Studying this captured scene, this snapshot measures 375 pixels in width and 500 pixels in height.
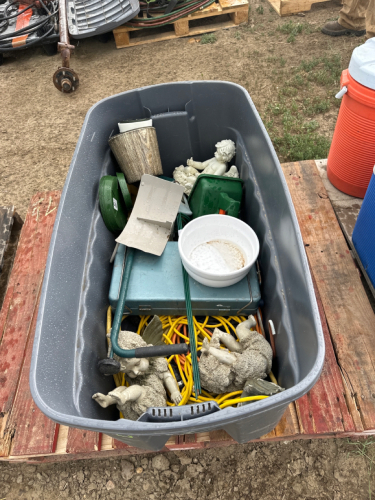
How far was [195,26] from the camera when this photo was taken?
4414 millimetres

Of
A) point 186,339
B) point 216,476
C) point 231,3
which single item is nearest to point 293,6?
point 231,3

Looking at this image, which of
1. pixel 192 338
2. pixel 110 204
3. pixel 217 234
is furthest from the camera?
pixel 217 234

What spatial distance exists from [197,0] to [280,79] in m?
1.55

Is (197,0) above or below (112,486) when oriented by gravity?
above

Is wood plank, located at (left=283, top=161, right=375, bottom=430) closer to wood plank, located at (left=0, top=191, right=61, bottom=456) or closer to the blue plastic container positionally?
the blue plastic container

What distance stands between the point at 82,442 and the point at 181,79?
3.60 meters

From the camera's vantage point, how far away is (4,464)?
5.24 ft

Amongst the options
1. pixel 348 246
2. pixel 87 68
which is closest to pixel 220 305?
pixel 348 246

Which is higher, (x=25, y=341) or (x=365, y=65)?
(x=365, y=65)

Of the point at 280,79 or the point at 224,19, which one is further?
the point at 224,19

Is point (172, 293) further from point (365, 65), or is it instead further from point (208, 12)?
point (208, 12)

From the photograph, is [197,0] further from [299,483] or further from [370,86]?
[299,483]

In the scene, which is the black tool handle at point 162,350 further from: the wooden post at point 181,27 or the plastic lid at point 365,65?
the wooden post at point 181,27

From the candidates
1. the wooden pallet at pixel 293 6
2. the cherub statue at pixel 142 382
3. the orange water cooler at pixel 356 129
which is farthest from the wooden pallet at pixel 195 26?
the cherub statue at pixel 142 382
